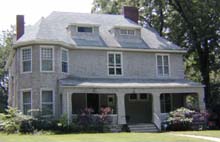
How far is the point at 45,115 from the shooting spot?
2775 centimetres

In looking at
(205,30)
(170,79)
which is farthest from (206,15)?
(170,79)

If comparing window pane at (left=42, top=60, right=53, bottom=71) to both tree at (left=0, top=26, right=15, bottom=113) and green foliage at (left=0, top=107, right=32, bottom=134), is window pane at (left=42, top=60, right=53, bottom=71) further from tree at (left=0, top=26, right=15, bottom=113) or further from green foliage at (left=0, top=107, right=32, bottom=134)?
tree at (left=0, top=26, right=15, bottom=113)

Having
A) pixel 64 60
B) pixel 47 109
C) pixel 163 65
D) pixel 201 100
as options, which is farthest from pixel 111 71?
pixel 201 100

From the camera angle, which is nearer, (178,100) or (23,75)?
(23,75)

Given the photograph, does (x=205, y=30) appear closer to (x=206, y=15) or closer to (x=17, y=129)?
(x=206, y=15)

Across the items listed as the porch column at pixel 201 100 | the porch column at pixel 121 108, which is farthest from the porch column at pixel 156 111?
the porch column at pixel 201 100

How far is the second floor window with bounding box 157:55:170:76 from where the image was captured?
112 feet

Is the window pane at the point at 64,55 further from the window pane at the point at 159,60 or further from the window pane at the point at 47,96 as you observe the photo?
the window pane at the point at 159,60

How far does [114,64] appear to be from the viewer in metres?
32.5

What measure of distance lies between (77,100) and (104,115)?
3.50 meters

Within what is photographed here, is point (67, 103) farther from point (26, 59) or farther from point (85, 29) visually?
point (85, 29)

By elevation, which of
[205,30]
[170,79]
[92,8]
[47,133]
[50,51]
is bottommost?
[47,133]

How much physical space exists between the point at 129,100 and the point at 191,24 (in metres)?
12.0

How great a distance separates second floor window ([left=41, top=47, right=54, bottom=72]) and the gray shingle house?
0.07 m
